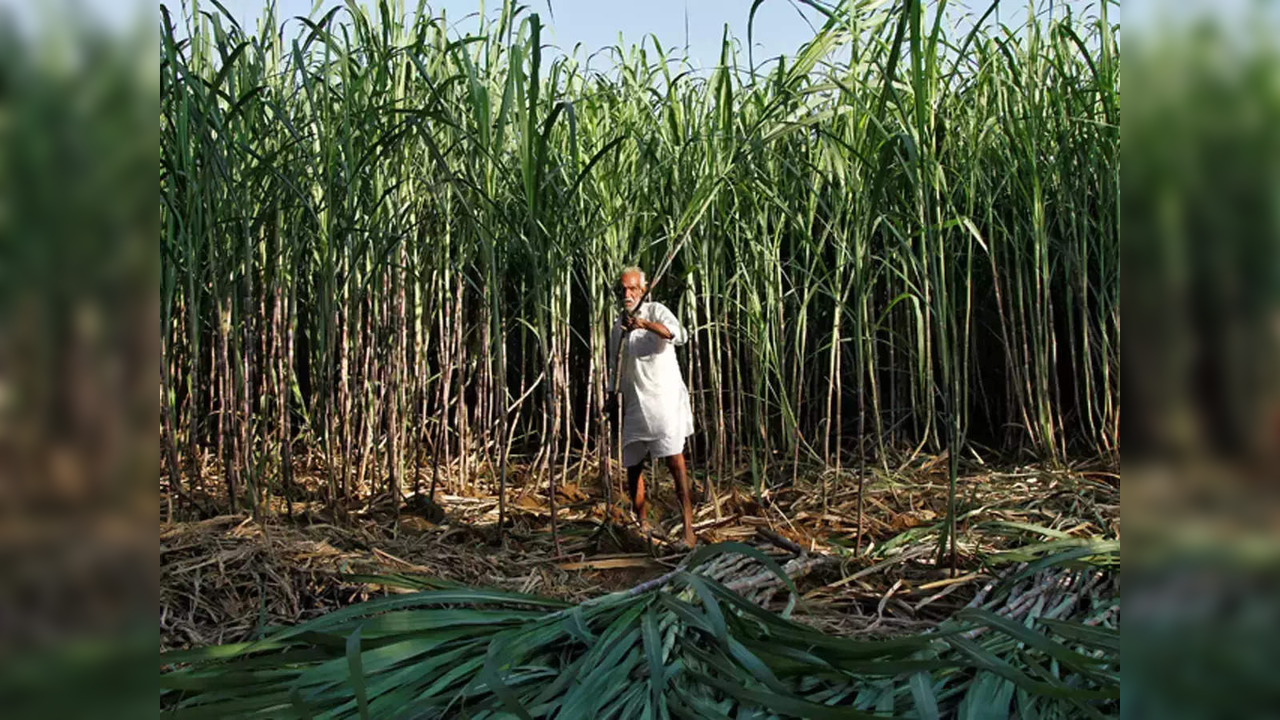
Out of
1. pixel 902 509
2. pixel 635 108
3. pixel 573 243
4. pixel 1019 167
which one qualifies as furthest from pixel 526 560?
pixel 1019 167

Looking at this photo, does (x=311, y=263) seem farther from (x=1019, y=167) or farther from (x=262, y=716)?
(x=1019, y=167)

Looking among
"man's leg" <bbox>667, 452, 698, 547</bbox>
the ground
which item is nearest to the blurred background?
the ground

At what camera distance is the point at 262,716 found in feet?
4.66

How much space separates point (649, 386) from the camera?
3.51 metres

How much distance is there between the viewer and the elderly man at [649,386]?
3.43 metres

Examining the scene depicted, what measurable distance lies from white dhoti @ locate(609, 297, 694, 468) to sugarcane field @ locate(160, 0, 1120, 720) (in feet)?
0.04

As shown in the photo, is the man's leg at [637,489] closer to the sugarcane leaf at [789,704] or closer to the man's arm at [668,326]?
the man's arm at [668,326]

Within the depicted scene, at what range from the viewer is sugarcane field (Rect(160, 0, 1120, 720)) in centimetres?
156

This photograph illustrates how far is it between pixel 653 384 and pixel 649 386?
0.06ft
